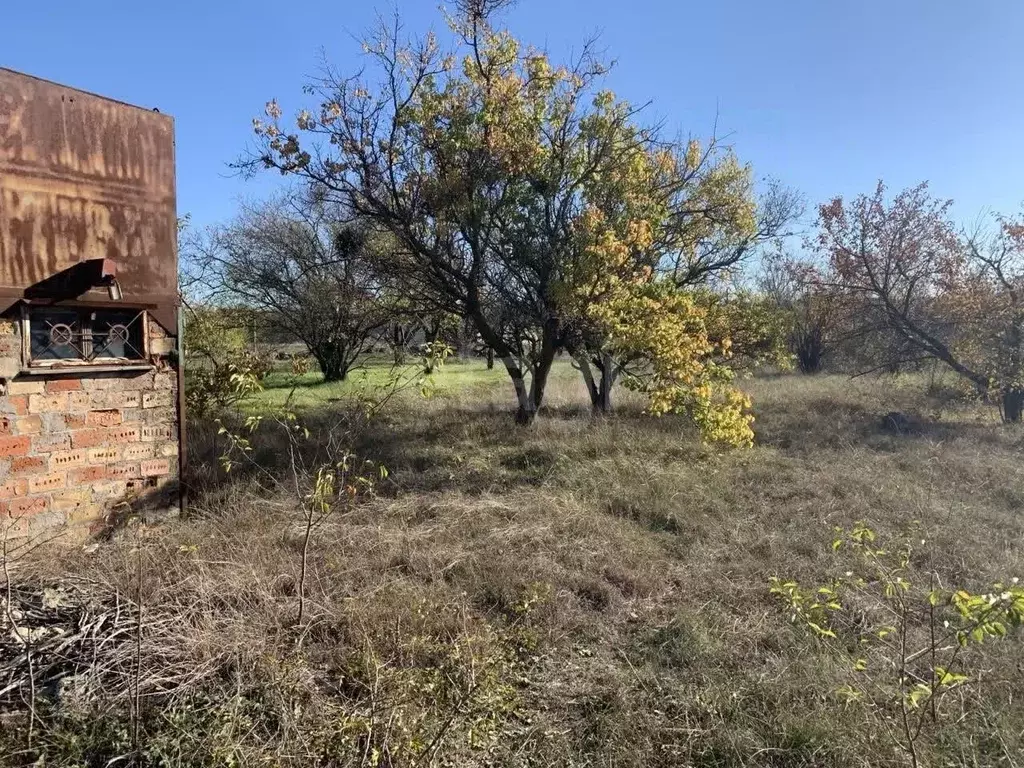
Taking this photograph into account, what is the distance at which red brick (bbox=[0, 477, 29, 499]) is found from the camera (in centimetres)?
491

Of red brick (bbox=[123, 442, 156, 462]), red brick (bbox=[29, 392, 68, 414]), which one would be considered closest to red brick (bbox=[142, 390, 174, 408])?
red brick (bbox=[123, 442, 156, 462])

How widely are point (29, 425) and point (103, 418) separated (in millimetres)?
540

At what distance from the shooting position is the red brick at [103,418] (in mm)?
5387

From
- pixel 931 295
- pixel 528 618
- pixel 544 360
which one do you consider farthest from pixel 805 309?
pixel 528 618

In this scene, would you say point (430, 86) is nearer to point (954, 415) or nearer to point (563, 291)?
point (563, 291)

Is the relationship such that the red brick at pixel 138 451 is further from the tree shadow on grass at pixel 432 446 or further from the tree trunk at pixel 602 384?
the tree trunk at pixel 602 384

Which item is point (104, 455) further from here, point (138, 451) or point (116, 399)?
point (116, 399)

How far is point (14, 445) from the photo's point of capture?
16.3 ft

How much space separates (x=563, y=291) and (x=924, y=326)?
30.9ft

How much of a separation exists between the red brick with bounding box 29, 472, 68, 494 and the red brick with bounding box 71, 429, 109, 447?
0.28 meters

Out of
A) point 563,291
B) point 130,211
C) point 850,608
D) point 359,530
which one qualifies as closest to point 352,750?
point 359,530

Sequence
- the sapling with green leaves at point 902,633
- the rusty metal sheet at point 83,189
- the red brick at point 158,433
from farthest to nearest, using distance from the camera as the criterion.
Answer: the red brick at point 158,433 → the rusty metal sheet at point 83,189 → the sapling with green leaves at point 902,633

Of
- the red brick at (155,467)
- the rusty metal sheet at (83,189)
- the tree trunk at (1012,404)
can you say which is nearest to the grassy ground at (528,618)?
the red brick at (155,467)

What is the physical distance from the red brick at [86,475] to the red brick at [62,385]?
717 millimetres
